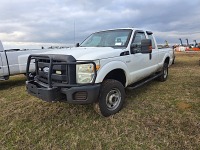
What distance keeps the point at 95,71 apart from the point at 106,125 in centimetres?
104

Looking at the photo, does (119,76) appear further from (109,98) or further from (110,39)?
(110,39)

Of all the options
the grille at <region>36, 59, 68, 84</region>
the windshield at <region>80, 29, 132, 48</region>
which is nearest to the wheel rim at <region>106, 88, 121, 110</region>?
the grille at <region>36, 59, 68, 84</region>

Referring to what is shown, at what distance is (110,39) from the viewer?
190 inches

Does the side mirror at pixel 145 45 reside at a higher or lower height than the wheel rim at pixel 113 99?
higher

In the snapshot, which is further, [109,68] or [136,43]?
[136,43]

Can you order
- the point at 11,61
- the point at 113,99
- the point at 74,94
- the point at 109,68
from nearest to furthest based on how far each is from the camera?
1. the point at 74,94
2. the point at 109,68
3. the point at 113,99
4. the point at 11,61

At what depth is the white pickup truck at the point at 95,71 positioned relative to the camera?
3.37 m

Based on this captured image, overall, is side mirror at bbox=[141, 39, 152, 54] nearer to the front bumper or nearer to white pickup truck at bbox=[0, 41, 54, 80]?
the front bumper

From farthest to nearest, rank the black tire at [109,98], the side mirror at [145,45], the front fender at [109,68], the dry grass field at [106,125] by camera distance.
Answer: the side mirror at [145,45] < the black tire at [109,98] < the front fender at [109,68] < the dry grass field at [106,125]

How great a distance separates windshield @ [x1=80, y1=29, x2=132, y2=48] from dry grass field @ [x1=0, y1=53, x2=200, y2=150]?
4.88 feet

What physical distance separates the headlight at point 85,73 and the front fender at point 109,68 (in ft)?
0.45

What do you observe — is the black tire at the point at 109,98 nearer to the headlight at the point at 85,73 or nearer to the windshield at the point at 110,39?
the headlight at the point at 85,73

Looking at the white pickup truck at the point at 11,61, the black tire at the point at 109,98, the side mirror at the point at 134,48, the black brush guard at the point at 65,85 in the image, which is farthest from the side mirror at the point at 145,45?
the white pickup truck at the point at 11,61

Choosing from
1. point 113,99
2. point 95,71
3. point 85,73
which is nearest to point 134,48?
point 113,99
